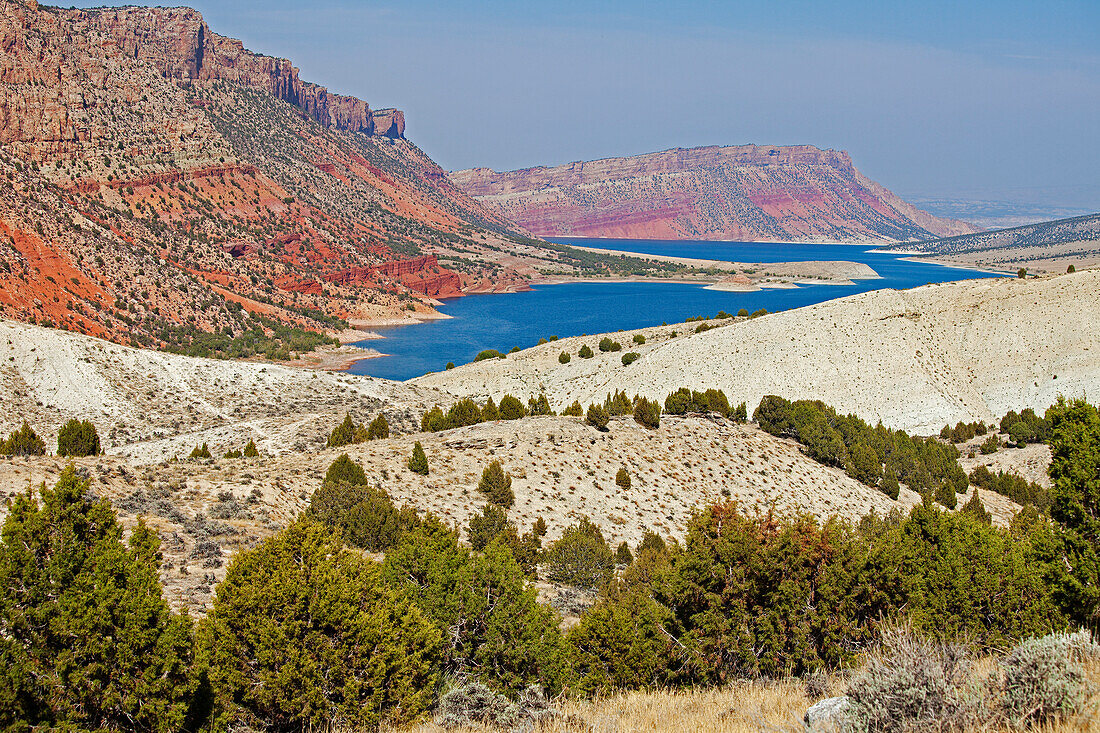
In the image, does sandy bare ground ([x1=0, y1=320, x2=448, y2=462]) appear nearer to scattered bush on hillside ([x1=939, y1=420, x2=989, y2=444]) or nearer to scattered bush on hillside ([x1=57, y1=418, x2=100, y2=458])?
scattered bush on hillside ([x1=57, y1=418, x2=100, y2=458])

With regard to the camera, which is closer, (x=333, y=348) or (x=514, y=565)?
(x=514, y=565)

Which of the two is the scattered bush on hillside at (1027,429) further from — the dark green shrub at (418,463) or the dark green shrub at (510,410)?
the dark green shrub at (418,463)

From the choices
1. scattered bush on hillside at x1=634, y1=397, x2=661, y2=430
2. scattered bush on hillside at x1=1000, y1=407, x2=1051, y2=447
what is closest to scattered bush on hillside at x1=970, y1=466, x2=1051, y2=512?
scattered bush on hillside at x1=1000, y1=407, x2=1051, y2=447

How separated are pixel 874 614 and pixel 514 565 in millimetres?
6201

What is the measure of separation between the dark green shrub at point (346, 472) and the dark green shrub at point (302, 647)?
13070mm

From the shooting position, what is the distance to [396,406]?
42469 mm

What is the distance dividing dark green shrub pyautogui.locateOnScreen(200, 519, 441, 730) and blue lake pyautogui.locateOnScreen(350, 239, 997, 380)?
71.1 metres

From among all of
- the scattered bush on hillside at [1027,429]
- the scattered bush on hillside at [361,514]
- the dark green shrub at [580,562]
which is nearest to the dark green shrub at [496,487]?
the scattered bush on hillside at [361,514]

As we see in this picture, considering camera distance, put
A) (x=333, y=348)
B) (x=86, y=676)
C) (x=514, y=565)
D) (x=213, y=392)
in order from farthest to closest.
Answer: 1. (x=333, y=348)
2. (x=213, y=392)
3. (x=514, y=565)
4. (x=86, y=676)

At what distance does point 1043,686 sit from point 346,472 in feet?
63.2

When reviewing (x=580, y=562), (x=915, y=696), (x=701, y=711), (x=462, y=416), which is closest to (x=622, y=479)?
(x=580, y=562)

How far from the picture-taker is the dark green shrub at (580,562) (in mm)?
19234

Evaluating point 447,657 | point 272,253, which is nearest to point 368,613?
point 447,657

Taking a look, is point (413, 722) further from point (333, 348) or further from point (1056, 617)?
point (333, 348)
